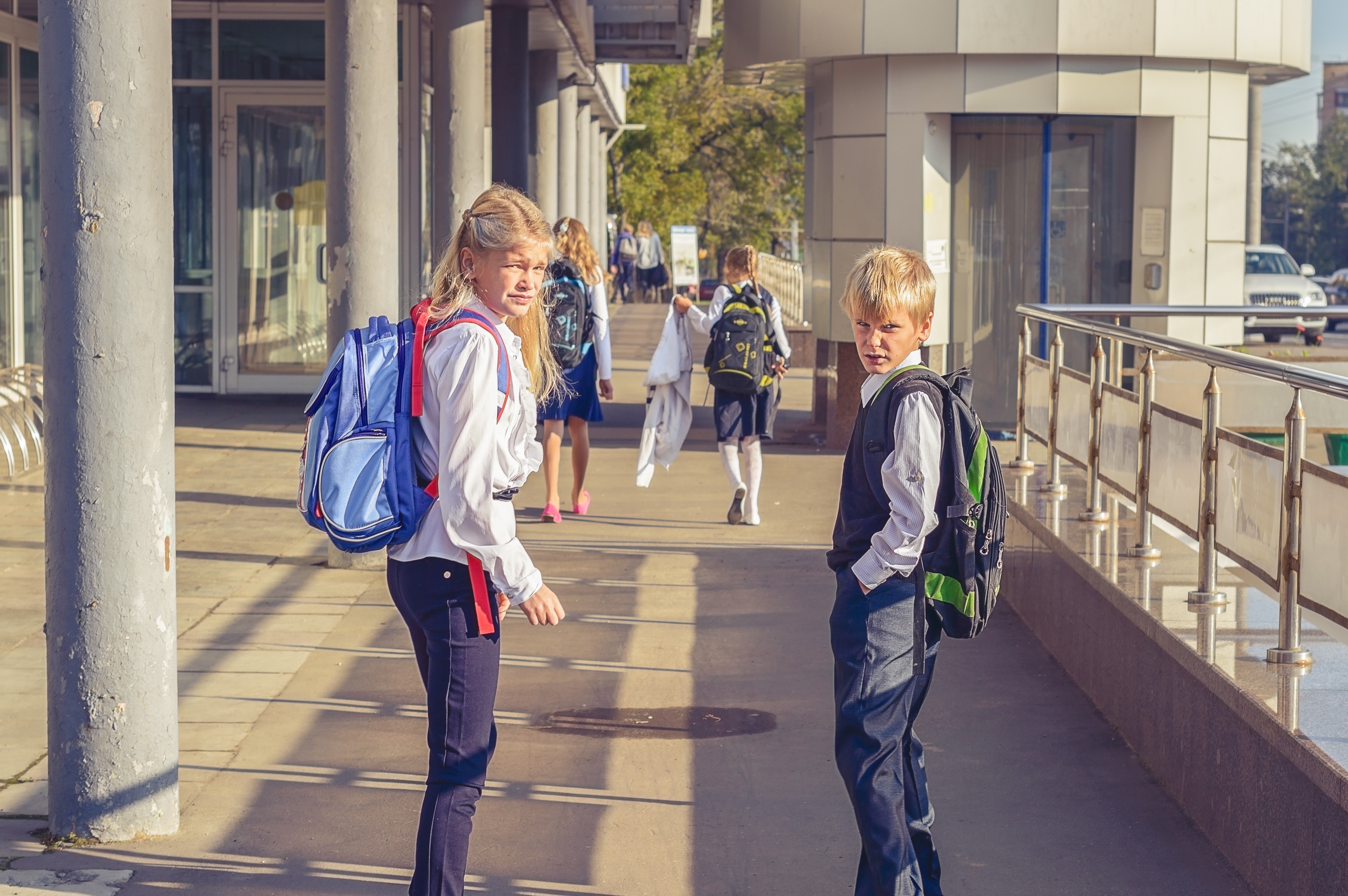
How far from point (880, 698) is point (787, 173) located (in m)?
52.8

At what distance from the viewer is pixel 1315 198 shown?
84.2 meters

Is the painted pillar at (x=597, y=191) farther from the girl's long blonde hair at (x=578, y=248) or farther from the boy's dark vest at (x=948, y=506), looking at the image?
the boy's dark vest at (x=948, y=506)

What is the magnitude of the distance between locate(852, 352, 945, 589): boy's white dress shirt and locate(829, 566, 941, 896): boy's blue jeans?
84 millimetres

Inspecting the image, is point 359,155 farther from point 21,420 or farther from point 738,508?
point 21,420

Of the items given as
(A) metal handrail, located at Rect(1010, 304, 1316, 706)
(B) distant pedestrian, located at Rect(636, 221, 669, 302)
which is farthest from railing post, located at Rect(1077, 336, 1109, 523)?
(B) distant pedestrian, located at Rect(636, 221, 669, 302)

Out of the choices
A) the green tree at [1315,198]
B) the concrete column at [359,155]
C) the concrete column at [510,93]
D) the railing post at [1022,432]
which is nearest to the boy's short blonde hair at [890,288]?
the railing post at [1022,432]

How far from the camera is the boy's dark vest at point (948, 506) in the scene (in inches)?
146

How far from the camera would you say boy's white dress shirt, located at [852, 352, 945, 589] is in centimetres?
364

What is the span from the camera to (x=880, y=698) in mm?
3752

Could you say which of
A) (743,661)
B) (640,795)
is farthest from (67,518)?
(743,661)

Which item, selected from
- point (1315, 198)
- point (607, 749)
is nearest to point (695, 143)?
point (1315, 198)

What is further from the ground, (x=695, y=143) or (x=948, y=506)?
(x=695, y=143)

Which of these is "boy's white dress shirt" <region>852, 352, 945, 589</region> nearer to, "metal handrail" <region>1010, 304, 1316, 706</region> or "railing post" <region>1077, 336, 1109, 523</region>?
"metal handrail" <region>1010, 304, 1316, 706</region>

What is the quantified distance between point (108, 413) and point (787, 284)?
25.9m
